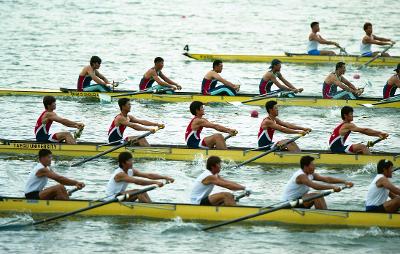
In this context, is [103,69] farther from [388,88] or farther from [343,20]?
[343,20]

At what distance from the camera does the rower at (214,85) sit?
1074 inches

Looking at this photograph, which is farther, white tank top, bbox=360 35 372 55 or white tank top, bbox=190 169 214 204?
white tank top, bbox=360 35 372 55

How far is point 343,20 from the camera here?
47.7m

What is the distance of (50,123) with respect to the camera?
22203 mm

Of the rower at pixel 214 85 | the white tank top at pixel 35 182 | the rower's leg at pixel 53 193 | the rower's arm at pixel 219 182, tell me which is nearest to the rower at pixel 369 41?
the rower at pixel 214 85

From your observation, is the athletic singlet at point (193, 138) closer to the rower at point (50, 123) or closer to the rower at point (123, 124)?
the rower at point (123, 124)

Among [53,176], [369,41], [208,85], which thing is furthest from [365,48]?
[53,176]

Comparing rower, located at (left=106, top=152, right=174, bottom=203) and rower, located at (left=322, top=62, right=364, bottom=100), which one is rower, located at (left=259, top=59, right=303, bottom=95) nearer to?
rower, located at (left=322, top=62, right=364, bottom=100)

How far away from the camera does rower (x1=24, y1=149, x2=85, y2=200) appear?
18.2 metres

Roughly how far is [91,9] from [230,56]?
1668cm

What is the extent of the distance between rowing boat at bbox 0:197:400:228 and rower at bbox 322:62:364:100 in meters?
9.30

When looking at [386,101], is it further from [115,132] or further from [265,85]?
[115,132]

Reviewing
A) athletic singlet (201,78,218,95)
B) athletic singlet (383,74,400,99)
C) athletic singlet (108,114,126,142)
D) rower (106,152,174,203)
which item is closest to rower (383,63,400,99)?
athletic singlet (383,74,400,99)

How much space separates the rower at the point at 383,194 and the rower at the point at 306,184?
1.56 feet
